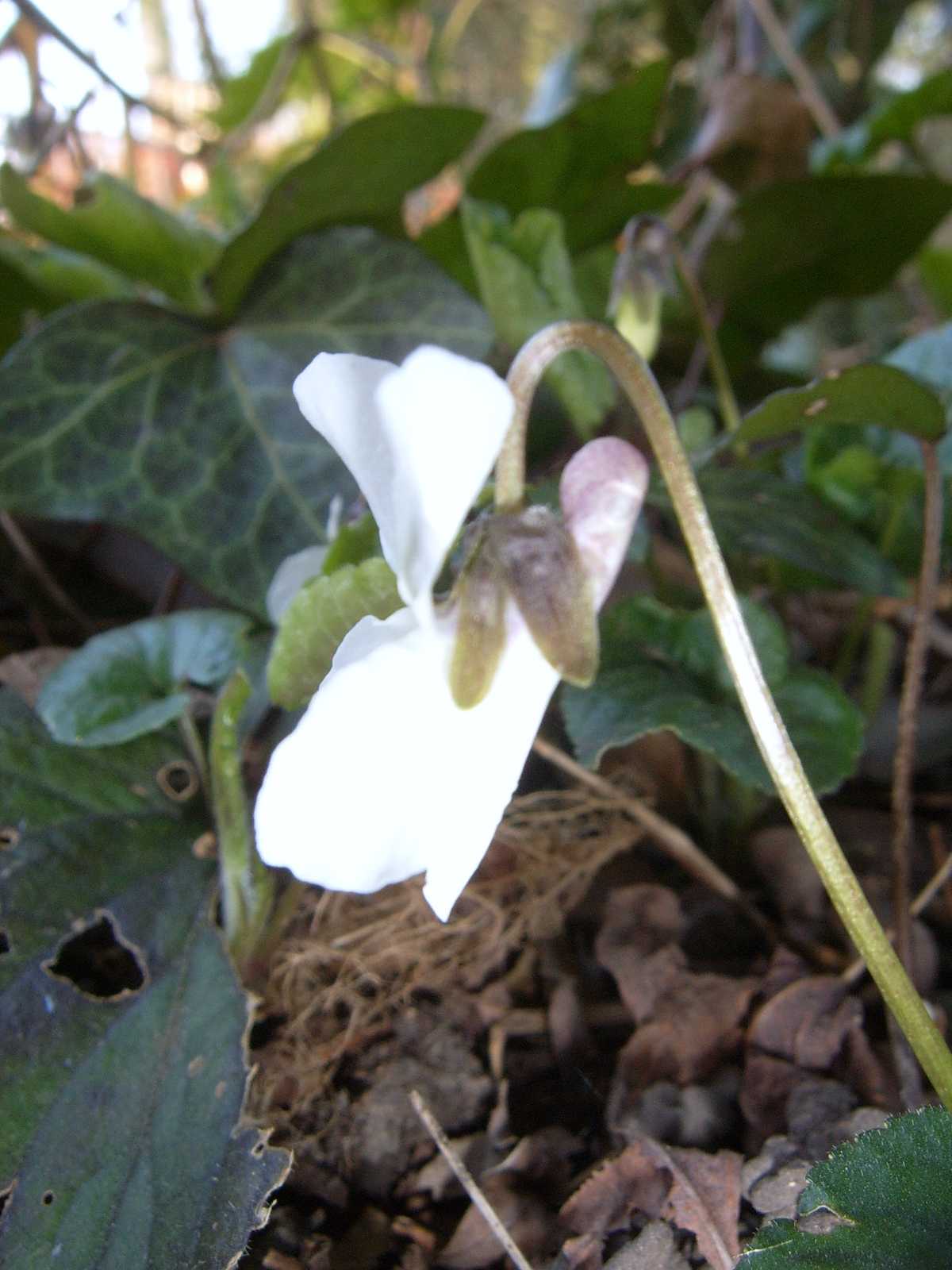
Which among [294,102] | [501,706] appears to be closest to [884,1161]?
[501,706]

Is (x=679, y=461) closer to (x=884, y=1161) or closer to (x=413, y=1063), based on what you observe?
(x=884, y=1161)

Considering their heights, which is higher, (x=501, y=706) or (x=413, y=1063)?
(x=501, y=706)

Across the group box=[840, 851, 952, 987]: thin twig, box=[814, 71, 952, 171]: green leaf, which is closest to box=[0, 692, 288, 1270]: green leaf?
box=[840, 851, 952, 987]: thin twig

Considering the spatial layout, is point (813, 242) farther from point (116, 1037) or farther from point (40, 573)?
point (116, 1037)

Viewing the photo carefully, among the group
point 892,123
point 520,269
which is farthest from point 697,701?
point 892,123

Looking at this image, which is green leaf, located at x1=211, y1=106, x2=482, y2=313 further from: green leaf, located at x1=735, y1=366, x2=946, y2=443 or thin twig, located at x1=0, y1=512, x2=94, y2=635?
green leaf, located at x1=735, y1=366, x2=946, y2=443

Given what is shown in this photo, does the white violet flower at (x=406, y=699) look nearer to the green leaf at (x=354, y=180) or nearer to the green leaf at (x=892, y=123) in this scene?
the green leaf at (x=354, y=180)
